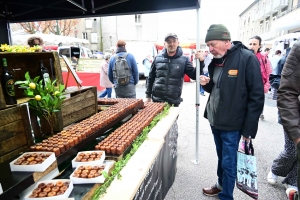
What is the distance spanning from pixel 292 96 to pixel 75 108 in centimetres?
186

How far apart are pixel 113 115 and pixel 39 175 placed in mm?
961

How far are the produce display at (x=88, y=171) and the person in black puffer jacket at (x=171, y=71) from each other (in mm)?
2216

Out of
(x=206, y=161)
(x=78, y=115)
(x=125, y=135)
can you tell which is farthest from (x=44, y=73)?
(x=206, y=161)

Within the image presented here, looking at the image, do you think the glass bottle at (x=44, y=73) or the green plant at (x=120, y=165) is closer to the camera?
the green plant at (x=120, y=165)

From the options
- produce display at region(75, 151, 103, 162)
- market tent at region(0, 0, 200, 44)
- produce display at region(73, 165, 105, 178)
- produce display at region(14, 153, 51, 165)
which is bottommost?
produce display at region(73, 165, 105, 178)

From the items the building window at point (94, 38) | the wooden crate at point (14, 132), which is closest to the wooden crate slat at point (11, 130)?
the wooden crate at point (14, 132)

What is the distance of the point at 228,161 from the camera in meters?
2.27

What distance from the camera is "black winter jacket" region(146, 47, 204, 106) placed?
330 centimetres

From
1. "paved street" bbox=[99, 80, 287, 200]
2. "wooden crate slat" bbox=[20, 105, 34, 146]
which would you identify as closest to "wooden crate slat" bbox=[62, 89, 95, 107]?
"wooden crate slat" bbox=[20, 105, 34, 146]

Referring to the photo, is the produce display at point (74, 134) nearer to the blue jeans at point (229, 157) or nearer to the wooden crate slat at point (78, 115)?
the wooden crate slat at point (78, 115)

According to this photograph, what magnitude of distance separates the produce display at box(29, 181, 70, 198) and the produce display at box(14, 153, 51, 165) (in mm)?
132

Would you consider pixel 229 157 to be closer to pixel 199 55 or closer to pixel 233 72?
pixel 233 72

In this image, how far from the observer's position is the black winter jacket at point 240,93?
6.72 ft

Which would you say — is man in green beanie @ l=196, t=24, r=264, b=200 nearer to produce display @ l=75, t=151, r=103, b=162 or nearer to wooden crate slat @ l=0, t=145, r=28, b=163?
produce display @ l=75, t=151, r=103, b=162
